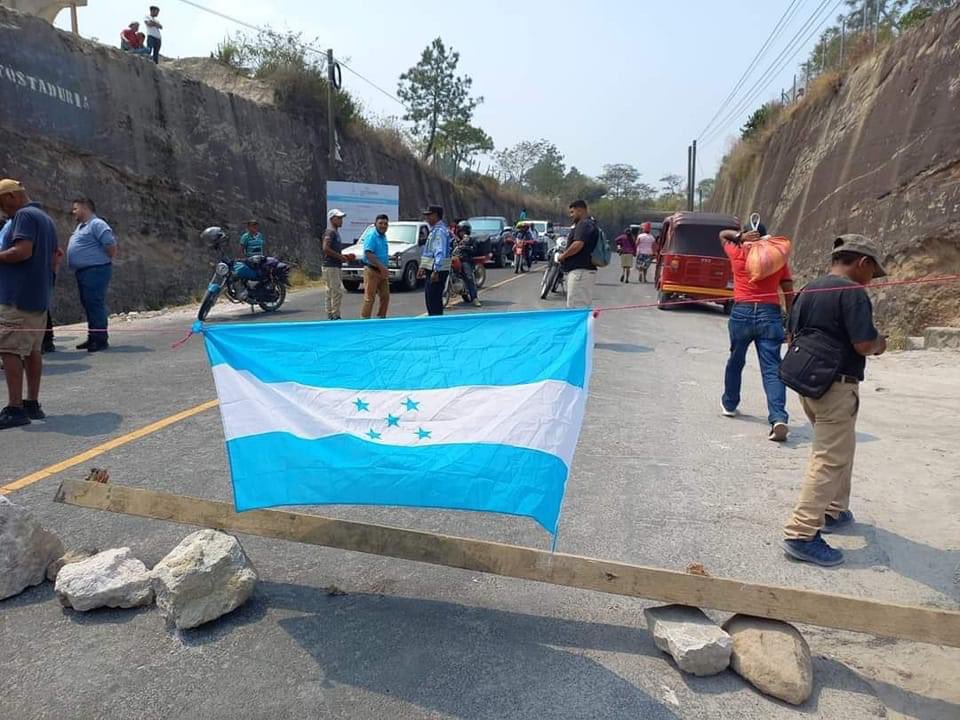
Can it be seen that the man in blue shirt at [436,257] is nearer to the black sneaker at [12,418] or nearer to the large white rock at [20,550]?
the black sneaker at [12,418]

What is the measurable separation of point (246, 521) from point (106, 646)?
75cm

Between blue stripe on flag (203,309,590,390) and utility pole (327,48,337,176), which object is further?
utility pole (327,48,337,176)

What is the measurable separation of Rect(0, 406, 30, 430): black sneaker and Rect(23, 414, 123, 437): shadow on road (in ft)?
0.21

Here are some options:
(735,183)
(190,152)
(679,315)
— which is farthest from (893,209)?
(735,183)

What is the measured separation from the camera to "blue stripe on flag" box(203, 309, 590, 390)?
321 cm

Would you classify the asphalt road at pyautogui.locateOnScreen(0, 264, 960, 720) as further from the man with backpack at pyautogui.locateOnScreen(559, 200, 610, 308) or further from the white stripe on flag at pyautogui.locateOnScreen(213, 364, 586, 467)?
the man with backpack at pyautogui.locateOnScreen(559, 200, 610, 308)

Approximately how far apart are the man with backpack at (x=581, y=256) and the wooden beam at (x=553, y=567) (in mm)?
6262

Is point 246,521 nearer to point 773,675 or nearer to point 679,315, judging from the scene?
point 773,675

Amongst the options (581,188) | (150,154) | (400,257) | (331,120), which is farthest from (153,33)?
(581,188)

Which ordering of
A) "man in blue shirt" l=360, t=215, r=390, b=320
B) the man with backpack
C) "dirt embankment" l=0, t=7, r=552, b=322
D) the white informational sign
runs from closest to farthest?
the man with backpack
"man in blue shirt" l=360, t=215, r=390, b=320
"dirt embankment" l=0, t=7, r=552, b=322
the white informational sign

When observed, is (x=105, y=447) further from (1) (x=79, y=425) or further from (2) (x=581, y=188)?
(2) (x=581, y=188)

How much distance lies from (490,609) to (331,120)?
94.7ft

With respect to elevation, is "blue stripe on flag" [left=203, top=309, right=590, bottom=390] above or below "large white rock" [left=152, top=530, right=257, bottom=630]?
above

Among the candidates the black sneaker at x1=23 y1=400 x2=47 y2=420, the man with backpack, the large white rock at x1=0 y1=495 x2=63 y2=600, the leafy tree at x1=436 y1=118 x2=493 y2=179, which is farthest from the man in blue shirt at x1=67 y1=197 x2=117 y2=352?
the leafy tree at x1=436 y1=118 x2=493 y2=179
